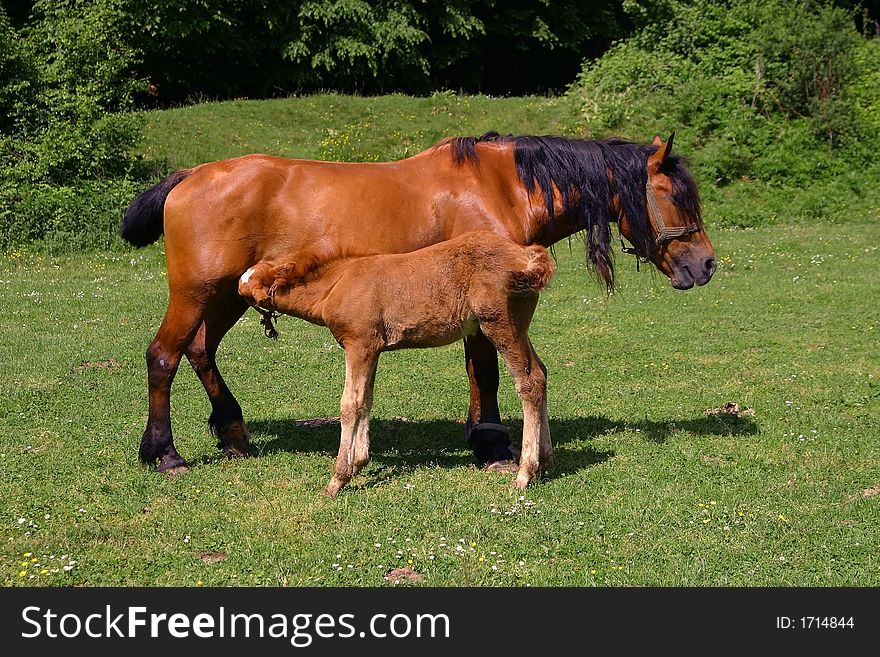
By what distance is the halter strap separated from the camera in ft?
26.2

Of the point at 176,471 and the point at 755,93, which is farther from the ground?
the point at 755,93

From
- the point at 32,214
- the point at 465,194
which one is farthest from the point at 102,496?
the point at 32,214

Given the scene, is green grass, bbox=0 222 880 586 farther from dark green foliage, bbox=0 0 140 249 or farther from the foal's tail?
dark green foliage, bbox=0 0 140 249

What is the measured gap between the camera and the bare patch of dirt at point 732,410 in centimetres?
945

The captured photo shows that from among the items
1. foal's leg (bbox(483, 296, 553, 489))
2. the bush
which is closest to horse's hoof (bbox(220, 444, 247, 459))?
foal's leg (bbox(483, 296, 553, 489))

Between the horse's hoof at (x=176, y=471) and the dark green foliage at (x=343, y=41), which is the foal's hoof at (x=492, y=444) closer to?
the horse's hoof at (x=176, y=471)

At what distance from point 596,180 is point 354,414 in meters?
2.72

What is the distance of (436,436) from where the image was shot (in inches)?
357

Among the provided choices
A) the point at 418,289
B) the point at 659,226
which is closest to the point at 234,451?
the point at 418,289

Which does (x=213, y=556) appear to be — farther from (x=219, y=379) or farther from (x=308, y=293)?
(x=219, y=379)

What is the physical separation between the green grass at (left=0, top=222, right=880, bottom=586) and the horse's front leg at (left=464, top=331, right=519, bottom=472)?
0.32 meters

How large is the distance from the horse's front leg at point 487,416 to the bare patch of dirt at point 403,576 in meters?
2.06

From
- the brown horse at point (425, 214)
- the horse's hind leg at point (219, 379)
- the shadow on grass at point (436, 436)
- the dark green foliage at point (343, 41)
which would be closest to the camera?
the brown horse at point (425, 214)

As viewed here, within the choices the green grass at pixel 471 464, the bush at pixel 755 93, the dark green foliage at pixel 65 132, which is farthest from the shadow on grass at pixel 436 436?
the bush at pixel 755 93
